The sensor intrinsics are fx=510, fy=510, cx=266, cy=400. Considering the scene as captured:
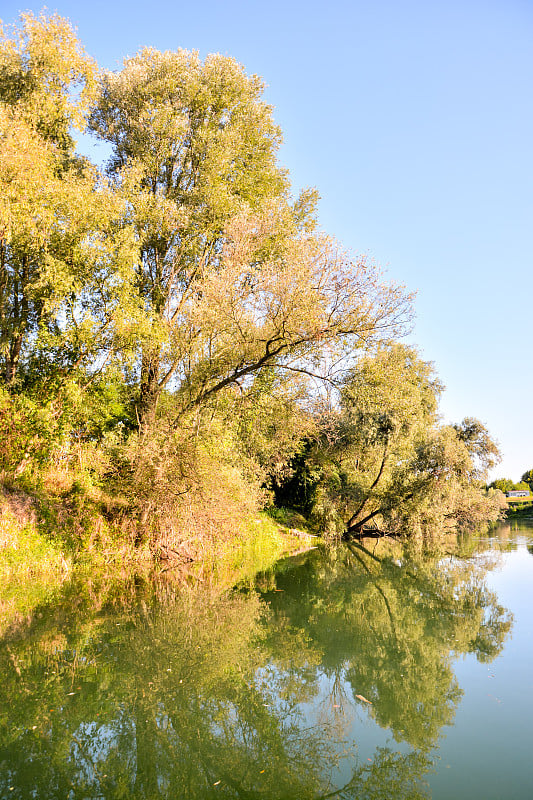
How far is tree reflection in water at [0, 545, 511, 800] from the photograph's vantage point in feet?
11.8

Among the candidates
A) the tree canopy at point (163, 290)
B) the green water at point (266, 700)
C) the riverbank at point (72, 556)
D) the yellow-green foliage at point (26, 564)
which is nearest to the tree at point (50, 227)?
the tree canopy at point (163, 290)

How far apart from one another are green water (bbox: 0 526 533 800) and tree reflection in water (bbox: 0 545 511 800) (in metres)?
0.02

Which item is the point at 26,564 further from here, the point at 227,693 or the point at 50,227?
the point at 50,227

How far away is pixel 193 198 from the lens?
52.9ft

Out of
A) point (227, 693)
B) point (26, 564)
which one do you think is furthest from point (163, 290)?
point (227, 693)

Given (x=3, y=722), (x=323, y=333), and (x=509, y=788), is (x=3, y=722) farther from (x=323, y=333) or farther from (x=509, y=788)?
(x=323, y=333)

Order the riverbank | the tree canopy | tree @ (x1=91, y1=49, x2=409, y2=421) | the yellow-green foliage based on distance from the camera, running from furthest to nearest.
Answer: tree @ (x1=91, y1=49, x2=409, y2=421) < the tree canopy < the riverbank < the yellow-green foliage

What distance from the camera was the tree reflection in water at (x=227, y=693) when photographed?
3.59 metres

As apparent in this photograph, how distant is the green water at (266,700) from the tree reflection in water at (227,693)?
2 cm

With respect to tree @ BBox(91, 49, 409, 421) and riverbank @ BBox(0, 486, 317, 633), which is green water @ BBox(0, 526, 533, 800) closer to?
riverbank @ BBox(0, 486, 317, 633)

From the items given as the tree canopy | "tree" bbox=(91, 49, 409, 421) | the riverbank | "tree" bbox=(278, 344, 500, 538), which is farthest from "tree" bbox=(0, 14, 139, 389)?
"tree" bbox=(278, 344, 500, 538)

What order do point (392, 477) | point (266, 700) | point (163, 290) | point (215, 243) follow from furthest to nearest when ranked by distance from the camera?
point (392, 477) → point (215, 243) → point (163, 290) → point (266, 700)

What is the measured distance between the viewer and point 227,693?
16.4 ft

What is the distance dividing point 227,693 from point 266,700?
1.31 ft
